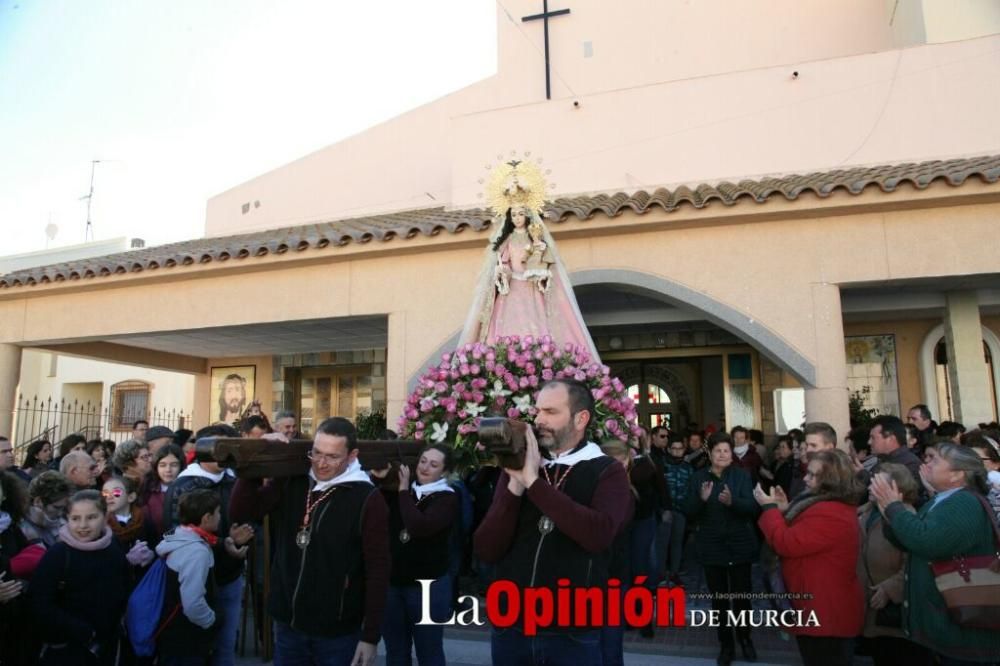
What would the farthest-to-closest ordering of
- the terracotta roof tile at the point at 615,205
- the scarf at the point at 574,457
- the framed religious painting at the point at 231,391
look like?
the framed religious painting at the point at 231,391, the terracotta roof tile at the point at 615,205, the scarf at the point at 574,457

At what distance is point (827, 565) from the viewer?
3672 millimetres

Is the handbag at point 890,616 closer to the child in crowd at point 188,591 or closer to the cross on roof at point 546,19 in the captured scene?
the child in crowd at point 188,591

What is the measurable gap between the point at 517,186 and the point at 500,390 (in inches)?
79.6

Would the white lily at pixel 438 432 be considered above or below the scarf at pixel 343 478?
above

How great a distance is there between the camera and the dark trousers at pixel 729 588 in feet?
17.8

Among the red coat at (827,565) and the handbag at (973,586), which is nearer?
the handbag at (973,586)

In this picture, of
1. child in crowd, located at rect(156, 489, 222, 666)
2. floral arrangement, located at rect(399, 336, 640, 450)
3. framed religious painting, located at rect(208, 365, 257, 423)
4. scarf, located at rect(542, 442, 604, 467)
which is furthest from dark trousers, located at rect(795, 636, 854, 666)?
framed religious painting, located at rect(208, 365, 257, 423)

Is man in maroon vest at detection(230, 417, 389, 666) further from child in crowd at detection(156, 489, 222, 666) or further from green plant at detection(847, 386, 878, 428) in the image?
green plant at detection(847, 386, 878, 428)

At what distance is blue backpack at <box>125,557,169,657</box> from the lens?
373 cm

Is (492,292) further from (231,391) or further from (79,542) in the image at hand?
(231,391)

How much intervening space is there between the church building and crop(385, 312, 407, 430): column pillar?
0.11ft

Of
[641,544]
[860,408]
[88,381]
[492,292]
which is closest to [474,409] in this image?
[492,292]

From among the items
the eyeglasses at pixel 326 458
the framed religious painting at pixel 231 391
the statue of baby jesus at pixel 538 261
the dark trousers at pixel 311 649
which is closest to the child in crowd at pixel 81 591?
the dark trousers at pixel 311 649

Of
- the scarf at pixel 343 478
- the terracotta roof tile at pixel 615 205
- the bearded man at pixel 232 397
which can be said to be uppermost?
the terracotta roof tile at pixel 615 205
